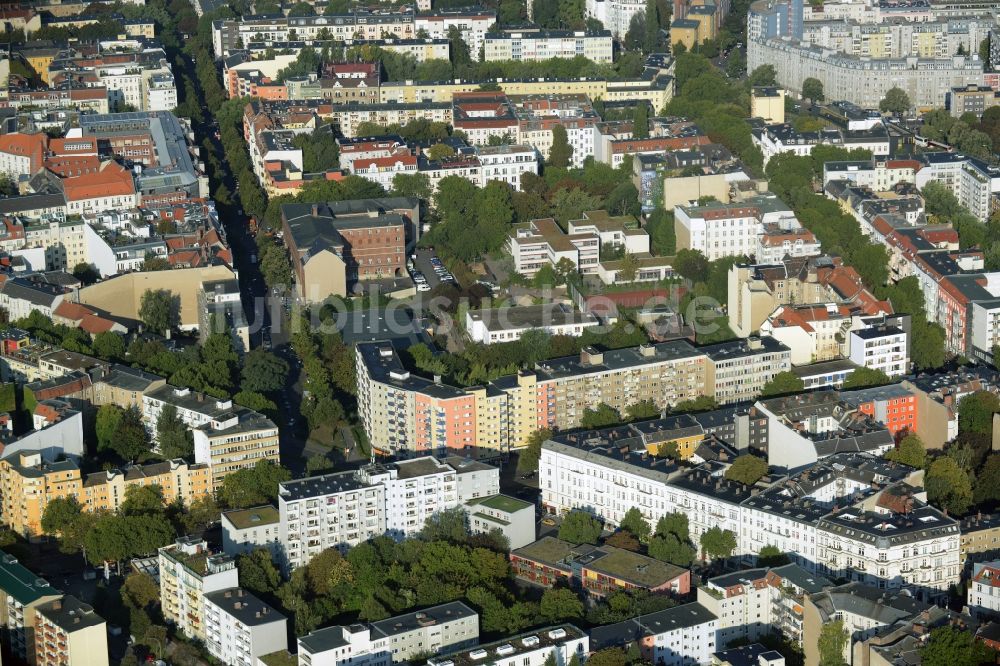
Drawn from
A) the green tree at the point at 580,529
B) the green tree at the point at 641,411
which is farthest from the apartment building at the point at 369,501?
the green tree at the point at 641,411

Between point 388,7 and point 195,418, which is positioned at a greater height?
point 388,7

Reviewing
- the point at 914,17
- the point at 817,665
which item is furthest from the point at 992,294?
the point at 914,17

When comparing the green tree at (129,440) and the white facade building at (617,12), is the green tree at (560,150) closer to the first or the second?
the white facade building at (617,12)

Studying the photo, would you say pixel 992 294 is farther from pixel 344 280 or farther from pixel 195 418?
pixel 195 418

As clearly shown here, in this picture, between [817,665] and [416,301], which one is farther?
[416,301]

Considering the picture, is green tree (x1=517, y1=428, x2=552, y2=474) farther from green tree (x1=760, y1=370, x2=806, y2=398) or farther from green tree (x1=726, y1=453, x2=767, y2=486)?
green tree (x1=760, y1=370, x2=806, y2=398)

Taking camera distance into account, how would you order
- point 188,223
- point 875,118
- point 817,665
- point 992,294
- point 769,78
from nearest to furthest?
point 817,665 < point 992,294 < point 188,223 < point 875,118 < point 769,78

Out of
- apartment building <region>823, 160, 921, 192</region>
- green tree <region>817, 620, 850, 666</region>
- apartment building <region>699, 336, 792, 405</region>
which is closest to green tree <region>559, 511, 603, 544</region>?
green tree <region>817, 620, 850, 666</region>

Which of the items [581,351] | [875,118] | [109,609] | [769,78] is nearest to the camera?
[109,609]
